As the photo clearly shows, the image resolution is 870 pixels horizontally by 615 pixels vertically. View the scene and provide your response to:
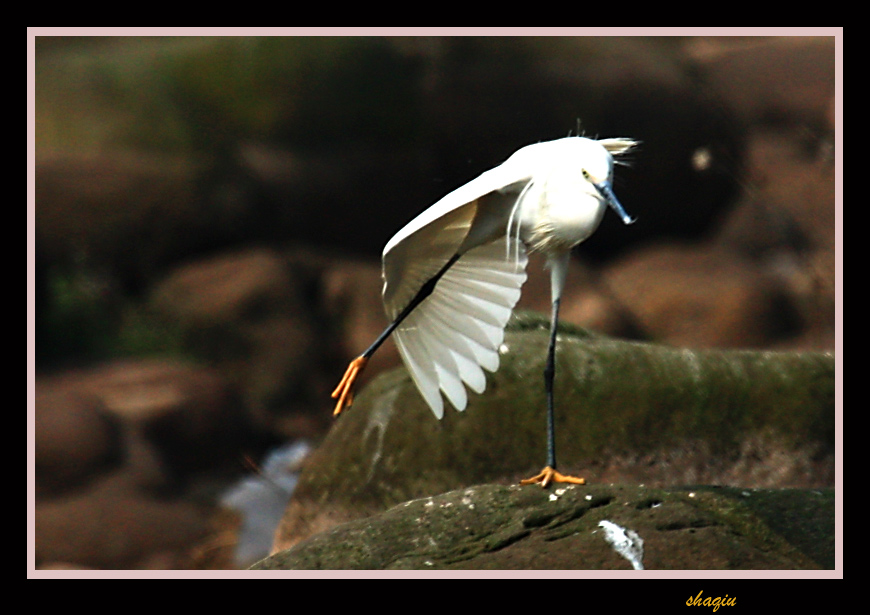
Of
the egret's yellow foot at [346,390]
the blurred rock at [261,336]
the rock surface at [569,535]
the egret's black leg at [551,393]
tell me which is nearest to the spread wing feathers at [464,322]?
the egret's black leg at [551,393]

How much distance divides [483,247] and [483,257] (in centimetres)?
4

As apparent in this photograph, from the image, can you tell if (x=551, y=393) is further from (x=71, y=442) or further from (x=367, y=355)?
→ (x=71, y=442)

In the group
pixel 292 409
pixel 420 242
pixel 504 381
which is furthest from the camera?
pixel 292 409

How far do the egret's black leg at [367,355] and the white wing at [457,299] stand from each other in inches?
0.9

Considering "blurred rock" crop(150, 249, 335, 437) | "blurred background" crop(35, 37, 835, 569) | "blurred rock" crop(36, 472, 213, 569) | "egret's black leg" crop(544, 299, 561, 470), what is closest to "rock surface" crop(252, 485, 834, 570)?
"egret's black leg" crop(544, 299, 561, 470)

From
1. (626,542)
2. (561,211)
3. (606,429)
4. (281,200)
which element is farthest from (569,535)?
(281,200)

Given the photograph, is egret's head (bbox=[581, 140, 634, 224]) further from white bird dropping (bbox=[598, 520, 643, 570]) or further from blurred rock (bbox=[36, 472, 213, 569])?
blurred rock (bbox=[36, 472, 213, 569])

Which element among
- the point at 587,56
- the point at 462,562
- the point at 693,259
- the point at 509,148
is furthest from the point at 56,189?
the point at 462,562

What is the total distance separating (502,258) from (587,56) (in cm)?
660

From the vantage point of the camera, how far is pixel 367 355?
3723 millimetres

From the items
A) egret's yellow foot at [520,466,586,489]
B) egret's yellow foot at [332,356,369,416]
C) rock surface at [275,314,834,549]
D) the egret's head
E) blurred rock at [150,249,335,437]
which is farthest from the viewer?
blurred rock at [150,249,335,437]

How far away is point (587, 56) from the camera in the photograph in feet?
32.7

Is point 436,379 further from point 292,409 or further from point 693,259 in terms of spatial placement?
point 693,259

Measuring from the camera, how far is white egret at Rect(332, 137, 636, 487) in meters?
3.43
